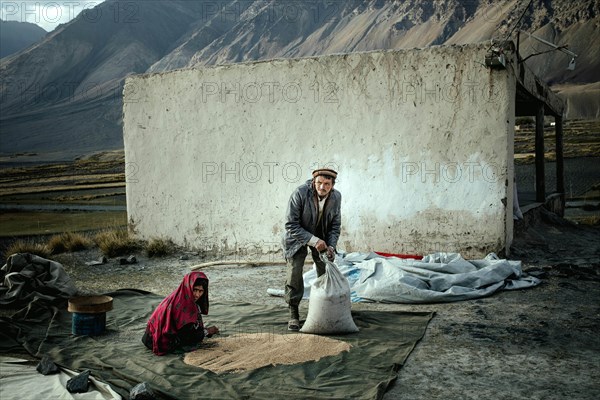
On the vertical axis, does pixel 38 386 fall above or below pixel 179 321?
below

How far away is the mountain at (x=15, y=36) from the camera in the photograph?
98.9 metres

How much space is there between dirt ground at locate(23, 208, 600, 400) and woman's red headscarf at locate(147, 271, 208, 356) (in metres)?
1.41

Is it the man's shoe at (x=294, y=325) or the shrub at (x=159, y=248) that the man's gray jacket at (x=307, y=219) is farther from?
the shrub at (x=159, y=248)

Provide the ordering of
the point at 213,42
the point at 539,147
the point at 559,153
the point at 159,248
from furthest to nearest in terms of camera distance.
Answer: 1. the point at 213,42
2. the point at 559,153
3. the point at 539,147
4. the point at 159,248

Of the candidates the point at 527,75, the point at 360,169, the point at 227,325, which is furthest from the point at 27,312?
the point at 527,75

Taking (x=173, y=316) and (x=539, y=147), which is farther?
(x=539, y=147)

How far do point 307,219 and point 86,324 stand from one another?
2.40 m

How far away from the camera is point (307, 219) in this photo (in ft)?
19.0

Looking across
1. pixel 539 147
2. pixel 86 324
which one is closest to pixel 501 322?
pixel 86 324

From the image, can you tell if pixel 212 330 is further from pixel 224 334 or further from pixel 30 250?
pixel 30 250

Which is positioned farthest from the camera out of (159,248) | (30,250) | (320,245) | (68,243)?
(68,243)


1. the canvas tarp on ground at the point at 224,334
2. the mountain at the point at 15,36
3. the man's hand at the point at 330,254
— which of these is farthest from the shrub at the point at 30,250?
the mountain at the point at 15,36

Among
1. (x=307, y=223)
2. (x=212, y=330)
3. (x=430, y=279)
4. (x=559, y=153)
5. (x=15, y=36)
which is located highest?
(x=15, y=36)

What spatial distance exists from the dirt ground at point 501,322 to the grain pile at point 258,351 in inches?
30.0
